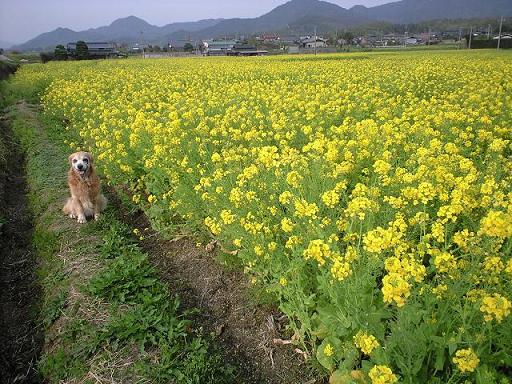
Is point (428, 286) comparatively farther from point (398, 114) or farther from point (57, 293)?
point (398, 114)

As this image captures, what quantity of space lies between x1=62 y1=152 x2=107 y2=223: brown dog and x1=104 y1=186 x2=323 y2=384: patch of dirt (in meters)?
1.04

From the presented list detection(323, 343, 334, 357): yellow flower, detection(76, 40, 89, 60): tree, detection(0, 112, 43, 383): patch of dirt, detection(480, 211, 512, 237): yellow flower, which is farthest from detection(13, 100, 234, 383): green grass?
detection(76, 40, 89, 60): tree

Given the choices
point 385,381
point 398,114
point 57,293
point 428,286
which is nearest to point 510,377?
point 428,286

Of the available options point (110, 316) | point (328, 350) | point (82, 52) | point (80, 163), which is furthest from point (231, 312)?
point (82, 52)

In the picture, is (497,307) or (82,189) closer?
(497,307)

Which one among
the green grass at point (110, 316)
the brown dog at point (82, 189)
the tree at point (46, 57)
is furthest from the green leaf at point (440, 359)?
the tree at point (46, 57)

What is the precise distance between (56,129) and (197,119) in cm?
588

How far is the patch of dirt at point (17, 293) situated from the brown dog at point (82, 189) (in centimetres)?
84

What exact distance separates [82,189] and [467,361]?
18.1 ft

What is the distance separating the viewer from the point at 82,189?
20.3 ft

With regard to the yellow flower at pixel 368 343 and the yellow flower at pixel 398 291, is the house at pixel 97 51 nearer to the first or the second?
the yellow flower at pixel 368 343

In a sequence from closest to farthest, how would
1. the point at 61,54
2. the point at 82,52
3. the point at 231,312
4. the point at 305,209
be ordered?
the point at 305,209, the point at 231,312, the point at 61,54, the point at 82,52

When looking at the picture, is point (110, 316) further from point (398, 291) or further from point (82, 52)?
point (82, 52)

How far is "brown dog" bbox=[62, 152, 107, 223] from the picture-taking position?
20.3 feet
